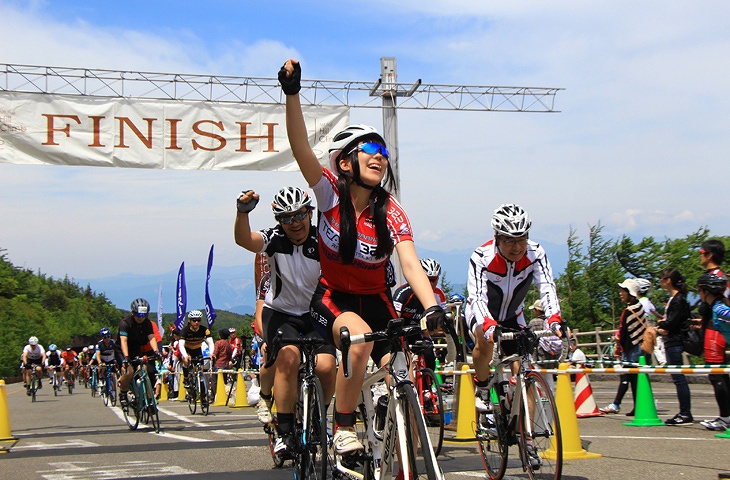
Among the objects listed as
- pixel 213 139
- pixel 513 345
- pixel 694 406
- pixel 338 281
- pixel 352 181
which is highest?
pixel 213 139

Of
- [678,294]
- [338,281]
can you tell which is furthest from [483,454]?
[678,294]

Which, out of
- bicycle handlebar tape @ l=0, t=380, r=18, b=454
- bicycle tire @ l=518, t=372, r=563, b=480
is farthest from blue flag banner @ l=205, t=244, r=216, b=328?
bicycle tire @ l=518, t=372, r=563, b=480

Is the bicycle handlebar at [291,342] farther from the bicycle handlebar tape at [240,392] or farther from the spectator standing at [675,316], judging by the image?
the bicycle handlebar tape at [240,392]

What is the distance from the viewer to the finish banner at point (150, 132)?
19641 mm

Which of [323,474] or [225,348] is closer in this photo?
[323,474]

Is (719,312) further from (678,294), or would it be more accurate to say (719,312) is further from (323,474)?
(323,474)

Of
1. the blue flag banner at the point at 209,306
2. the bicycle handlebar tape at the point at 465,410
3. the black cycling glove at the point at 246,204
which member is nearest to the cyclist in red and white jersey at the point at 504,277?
the black cycling glove at the point at 246,204

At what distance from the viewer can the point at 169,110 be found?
2089 centimetres

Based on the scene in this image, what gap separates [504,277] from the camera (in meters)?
7.06

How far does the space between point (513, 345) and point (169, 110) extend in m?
15.5

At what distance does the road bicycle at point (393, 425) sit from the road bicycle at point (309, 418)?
0.46 m

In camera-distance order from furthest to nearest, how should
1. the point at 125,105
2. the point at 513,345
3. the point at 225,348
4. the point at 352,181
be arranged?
the point at 225,348, the point at 125,105, the point at 513,345, the point at 352,181

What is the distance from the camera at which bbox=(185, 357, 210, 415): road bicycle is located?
18.5 meters

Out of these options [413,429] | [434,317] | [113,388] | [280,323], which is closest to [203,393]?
[113,388]
